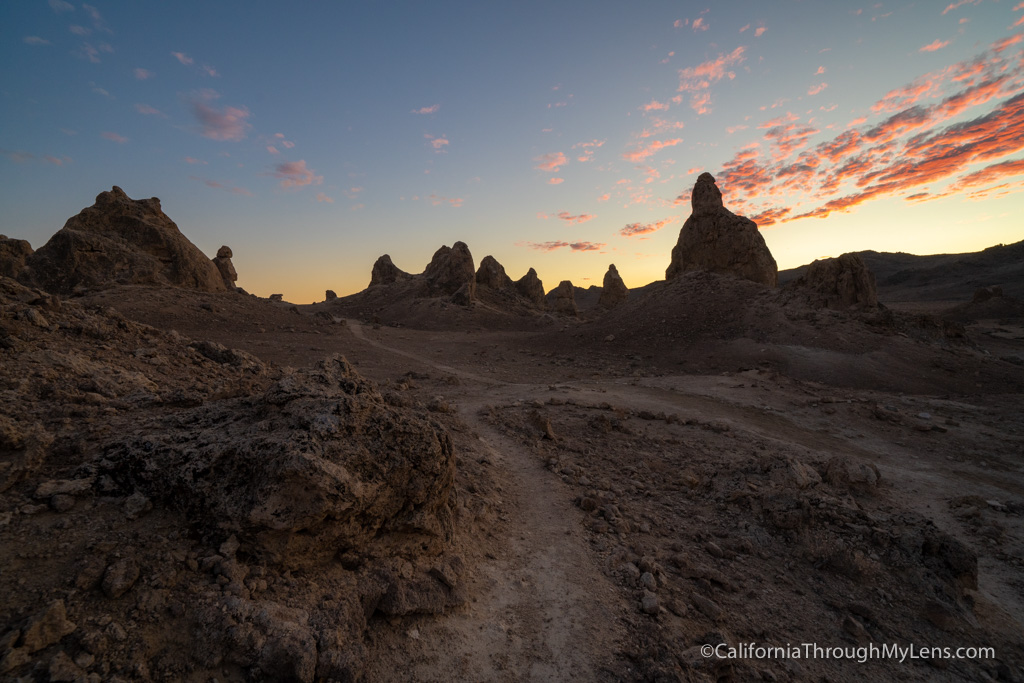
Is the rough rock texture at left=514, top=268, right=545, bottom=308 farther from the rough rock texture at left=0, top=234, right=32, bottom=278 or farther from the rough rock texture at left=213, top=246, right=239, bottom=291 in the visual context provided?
the rough rock texture at left=0, top=234, right=32, bottom=278

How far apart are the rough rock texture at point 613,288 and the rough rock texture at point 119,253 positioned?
39.0 meters

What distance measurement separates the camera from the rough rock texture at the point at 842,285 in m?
22.5

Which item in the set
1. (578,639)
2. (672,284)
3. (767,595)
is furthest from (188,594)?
(672,284)

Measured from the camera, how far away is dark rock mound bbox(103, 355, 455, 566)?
A: 11.5 feet

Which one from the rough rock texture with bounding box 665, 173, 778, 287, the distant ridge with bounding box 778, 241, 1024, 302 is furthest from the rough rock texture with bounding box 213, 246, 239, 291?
the distant ridge with bounding box 778, 241, 1024, 302

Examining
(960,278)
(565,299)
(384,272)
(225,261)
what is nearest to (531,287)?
(565,299)

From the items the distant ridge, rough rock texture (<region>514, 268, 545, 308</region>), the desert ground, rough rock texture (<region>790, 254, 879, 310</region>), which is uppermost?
the distant ridge

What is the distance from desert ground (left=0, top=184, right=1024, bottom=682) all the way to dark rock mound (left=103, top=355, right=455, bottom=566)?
2 cm

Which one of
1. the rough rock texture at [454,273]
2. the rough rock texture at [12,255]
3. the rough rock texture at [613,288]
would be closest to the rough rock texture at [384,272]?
the rough rock texture at [454,273]

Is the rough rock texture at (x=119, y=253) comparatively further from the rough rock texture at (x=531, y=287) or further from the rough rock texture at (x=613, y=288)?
the rough rock texture at (x=613, y=288)

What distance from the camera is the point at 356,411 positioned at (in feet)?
14.3

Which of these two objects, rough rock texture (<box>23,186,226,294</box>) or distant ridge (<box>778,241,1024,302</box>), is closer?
rough rock texture (<box>23,186,226,294</box>)

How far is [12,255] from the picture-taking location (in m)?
21.5

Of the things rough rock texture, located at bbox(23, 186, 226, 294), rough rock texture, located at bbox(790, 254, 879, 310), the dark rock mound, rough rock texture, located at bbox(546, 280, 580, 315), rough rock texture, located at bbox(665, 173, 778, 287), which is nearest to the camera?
the dark rock mound
